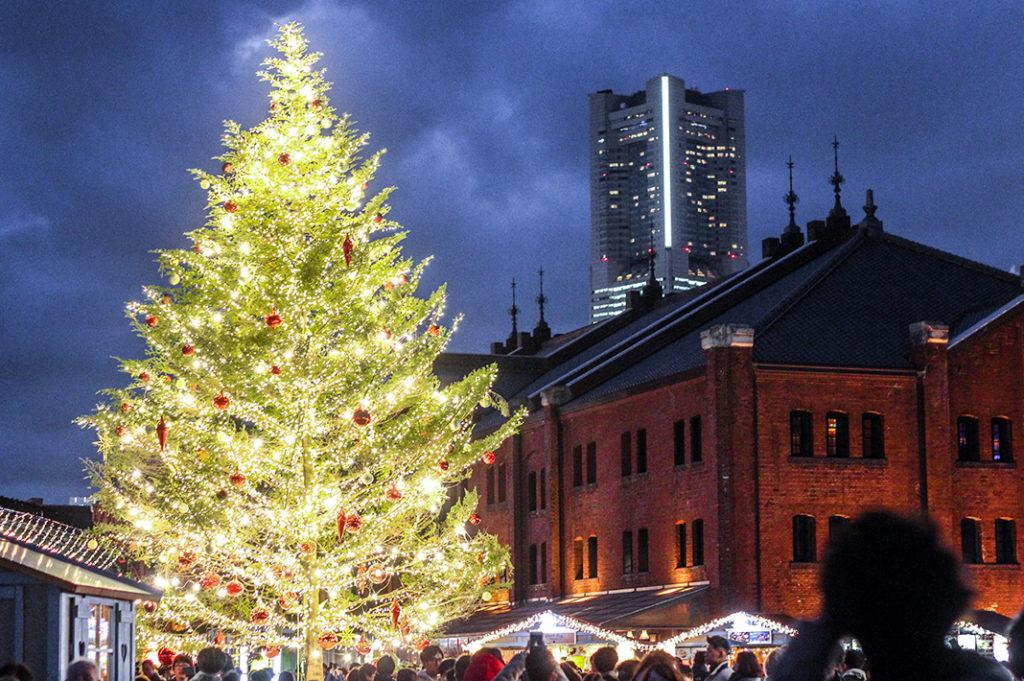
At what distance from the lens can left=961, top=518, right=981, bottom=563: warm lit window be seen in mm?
39438

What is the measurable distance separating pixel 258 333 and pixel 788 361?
18.1m

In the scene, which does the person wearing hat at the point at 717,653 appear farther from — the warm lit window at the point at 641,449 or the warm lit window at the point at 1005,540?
the warm lit window at the point at 641,449

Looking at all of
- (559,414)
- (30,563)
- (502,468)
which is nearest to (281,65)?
(30,563)

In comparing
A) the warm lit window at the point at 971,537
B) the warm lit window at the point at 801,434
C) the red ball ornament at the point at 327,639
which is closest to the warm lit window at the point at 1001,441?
the warm lit window at the point at 971,537

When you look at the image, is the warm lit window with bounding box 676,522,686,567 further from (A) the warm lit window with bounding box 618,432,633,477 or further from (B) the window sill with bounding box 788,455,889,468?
(B) the window sill with bounding box 788,455,889,468

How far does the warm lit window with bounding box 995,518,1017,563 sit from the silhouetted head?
3830 cm

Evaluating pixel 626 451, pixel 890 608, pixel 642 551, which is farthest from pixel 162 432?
pixel 626 451

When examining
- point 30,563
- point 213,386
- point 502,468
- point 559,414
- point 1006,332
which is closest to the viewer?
point 30,563

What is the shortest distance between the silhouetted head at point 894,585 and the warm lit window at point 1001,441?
38.5 meters

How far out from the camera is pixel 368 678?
54.2ft

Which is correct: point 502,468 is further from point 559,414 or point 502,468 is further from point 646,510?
point 646,510

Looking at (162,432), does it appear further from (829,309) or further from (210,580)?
(829,309)

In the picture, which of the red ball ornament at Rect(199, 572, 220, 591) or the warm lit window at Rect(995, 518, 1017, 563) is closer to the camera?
the red ball ornament at Rect(199, 572, 220, 591)

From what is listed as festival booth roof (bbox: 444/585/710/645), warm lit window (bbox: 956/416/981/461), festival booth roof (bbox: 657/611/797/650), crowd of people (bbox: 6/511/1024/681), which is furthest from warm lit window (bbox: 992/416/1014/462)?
crowd of people (bbox: 6/511/1024/681)
